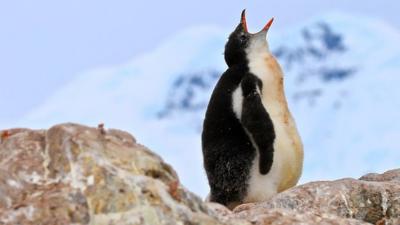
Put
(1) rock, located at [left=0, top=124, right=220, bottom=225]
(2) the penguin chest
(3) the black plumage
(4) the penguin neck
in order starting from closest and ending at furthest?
→ 1. (1) rock, located at [left=0, top=124, right=220, bottom=225]
2. (3) the black plumage
3. (2) the penguin chest
4. (4) the penguin neck

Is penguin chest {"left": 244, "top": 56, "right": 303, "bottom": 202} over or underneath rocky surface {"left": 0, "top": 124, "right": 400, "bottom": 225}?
over

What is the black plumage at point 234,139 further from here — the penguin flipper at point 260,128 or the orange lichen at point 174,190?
the orange lichen at point 174,190

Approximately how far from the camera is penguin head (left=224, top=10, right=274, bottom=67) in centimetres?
1104

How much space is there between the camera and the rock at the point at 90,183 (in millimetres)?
5629

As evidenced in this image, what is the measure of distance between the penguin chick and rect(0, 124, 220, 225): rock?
164 inches

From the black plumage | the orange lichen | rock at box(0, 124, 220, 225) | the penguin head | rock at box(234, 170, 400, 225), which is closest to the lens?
rock at box(0, 124, 220, 225)

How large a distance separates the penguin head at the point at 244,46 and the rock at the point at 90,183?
16.0 ft

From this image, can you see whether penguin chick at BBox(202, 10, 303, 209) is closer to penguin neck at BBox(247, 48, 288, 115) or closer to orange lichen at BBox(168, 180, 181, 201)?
penguin neck at BBox(247, 48, 288, 115)

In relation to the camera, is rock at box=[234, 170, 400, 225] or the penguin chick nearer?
rock at box=[234, 170, 400, 225]

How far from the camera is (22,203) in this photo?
571 cm

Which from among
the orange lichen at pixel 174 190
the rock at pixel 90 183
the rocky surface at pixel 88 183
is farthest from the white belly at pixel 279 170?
the orange lichen at pixel 174 190

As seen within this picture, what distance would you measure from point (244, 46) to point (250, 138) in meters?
1.06

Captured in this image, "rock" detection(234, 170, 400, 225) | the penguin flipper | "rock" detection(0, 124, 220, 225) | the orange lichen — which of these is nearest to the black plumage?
the penguin flipper

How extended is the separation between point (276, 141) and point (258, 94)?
0.50 metres
